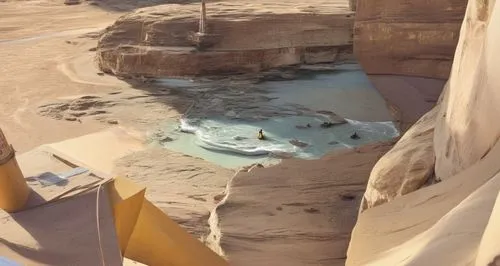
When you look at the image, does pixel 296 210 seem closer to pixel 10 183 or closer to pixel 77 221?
pixel 77 221

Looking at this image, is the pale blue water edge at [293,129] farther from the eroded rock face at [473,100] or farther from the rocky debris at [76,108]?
the eroded rock face at [473,100]

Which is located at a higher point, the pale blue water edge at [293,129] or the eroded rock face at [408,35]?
the eroded rock face at [408,35]

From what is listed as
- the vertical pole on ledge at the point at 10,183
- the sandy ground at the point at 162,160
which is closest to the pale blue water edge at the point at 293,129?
the sandy ground at the point at 162,160

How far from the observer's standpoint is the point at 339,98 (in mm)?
9195

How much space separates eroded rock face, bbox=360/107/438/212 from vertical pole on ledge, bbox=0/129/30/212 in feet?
6.35

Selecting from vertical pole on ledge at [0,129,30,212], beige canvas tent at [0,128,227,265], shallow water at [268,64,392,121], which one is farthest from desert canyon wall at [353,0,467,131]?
vertical pole on ledge at [0,129,30,212]

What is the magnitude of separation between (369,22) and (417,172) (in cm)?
397

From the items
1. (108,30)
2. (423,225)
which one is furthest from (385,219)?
(108,30)

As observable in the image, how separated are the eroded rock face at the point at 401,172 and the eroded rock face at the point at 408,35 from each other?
3.28 meters

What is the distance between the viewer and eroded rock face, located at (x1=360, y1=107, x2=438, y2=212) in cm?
376

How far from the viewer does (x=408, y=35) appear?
24.3ft

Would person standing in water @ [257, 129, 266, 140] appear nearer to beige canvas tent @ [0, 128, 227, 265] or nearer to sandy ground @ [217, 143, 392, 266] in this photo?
sandy ground @ [217, 143, 392, 266]

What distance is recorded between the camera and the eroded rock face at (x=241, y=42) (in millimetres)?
9883

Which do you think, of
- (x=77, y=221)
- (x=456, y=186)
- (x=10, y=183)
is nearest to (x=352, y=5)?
(x=456, y=186)
